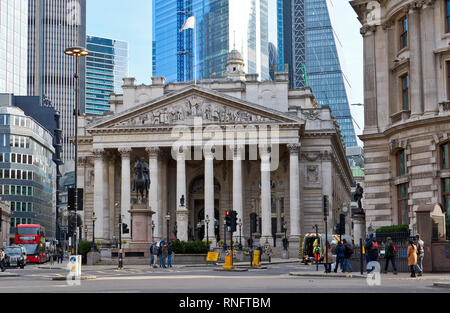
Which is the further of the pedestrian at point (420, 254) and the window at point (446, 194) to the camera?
the window at point (446, 194)

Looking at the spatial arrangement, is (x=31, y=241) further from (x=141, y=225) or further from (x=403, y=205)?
(x=403, y=205)

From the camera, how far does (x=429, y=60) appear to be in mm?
45594

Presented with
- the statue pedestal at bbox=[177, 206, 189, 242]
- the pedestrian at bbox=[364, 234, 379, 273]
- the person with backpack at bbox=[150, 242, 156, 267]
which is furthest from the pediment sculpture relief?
the pedestrian at bbox=[364, 234, 379, 273]

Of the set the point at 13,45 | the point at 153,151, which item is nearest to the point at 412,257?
the point at 153,151

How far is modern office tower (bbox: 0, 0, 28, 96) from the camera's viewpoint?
6870 inches

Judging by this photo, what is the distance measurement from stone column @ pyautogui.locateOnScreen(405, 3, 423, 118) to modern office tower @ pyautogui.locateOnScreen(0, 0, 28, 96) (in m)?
141

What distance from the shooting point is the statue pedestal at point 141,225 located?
57.4m

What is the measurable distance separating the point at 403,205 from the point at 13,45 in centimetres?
14710

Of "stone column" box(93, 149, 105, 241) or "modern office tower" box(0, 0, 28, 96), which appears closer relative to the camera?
"stone column" box(93, 149, 105, 241)

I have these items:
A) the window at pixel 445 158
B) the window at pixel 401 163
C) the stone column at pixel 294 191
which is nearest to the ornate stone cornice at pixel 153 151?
the stone column at pixel 294 191

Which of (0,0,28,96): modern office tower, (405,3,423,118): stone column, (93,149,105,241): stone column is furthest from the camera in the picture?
(0,0,28,96): modern office tower

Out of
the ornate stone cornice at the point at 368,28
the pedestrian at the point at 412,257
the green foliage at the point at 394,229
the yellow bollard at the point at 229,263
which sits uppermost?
the ornate stone cornice at the point at 368,28

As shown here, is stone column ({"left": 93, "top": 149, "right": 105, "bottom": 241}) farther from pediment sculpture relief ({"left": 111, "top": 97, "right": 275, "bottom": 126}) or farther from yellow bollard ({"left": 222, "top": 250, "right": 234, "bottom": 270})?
yellow bollard ({"left": 222, "top": 250, "right": 234, "bottom": 270})

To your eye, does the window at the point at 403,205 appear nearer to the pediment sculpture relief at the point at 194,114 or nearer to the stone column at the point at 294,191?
the stone column at the point at 294,191
